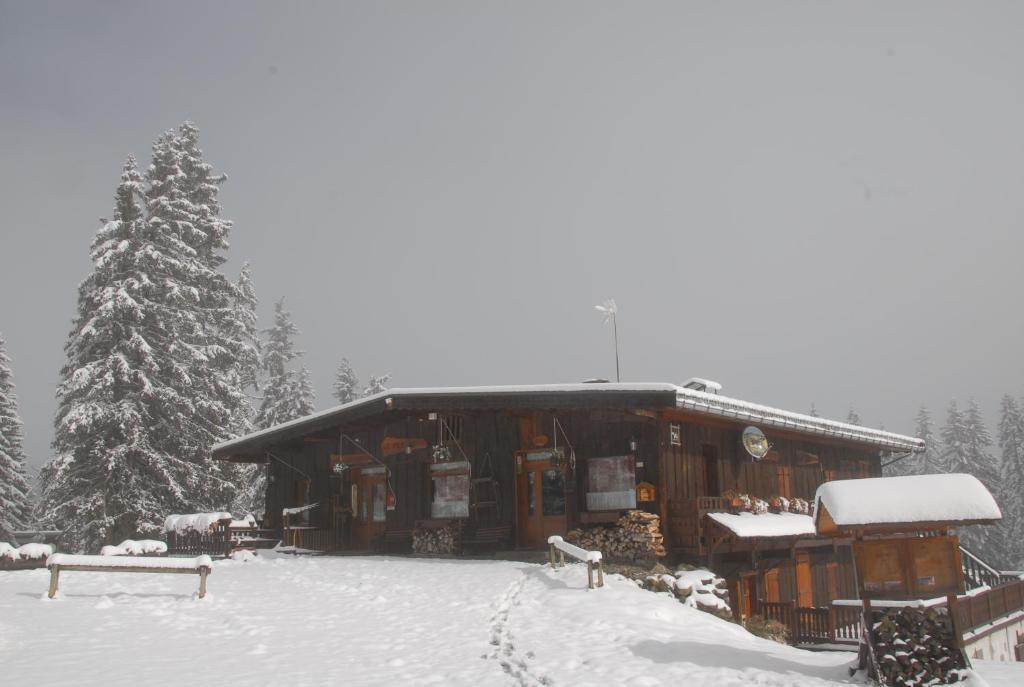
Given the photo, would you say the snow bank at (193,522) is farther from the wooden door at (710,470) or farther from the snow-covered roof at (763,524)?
the snow-covered roof at (763,524)

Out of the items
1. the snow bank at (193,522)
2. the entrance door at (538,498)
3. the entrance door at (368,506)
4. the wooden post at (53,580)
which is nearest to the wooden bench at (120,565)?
the wooden post at (53,580)

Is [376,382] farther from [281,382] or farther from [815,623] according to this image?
[815,623]

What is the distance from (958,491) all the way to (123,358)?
2698cm

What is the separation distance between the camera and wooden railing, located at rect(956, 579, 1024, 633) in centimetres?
2038

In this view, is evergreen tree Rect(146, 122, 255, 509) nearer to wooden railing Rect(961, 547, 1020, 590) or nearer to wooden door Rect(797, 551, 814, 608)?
wooden door Rect(797, 551, 814, 608)

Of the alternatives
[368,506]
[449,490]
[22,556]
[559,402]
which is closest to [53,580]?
[22,556]

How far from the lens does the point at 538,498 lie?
2162cm

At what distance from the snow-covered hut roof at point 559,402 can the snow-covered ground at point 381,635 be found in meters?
4.22

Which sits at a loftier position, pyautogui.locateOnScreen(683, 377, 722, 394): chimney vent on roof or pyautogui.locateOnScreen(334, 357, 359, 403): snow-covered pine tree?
pyautogui.locateOnScreen(334, 357, 359, 403): snow-covered pine tree

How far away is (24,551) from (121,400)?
29.6 feet

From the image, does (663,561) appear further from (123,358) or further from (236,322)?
(236,322)

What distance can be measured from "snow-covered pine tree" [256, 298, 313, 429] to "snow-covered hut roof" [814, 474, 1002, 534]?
122 ft

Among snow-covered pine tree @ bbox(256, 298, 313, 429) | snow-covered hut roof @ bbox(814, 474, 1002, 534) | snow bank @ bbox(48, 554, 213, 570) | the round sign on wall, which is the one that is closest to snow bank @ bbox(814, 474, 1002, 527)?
snow-covered hut roof @ bbox(814, 474, 1002, 534)

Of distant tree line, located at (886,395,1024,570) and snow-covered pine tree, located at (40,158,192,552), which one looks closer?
snow-covered pine tree, located at (40,158,192,552)
